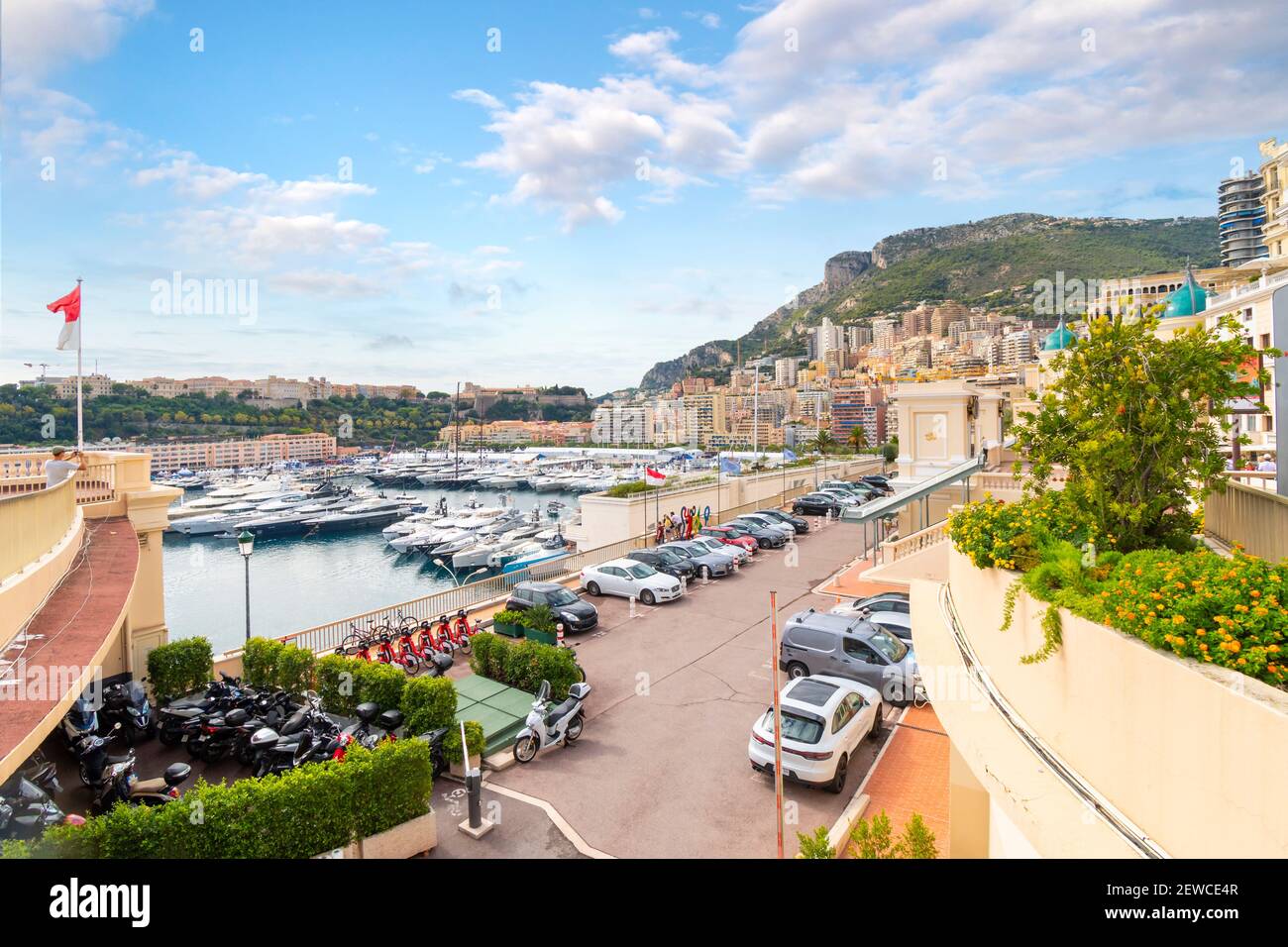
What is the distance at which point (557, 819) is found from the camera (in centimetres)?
854

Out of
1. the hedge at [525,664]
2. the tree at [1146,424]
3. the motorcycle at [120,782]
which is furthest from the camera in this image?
the hedge at [525,664]

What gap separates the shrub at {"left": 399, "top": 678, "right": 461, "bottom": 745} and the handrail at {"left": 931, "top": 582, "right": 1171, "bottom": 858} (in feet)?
22.7

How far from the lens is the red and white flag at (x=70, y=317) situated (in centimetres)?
1358

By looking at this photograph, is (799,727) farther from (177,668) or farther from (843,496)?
(843,496)

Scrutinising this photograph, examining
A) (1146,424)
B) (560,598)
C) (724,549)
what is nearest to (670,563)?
(724,549)

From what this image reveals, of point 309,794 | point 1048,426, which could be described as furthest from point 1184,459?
point 309,794

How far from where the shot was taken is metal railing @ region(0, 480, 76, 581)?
22.6 ft

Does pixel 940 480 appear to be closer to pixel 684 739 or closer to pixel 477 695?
pixel 684 739

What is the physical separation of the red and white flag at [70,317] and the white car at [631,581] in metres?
13.1

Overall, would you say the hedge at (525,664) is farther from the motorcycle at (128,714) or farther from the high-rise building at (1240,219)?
the high-rise building at (1240,219)

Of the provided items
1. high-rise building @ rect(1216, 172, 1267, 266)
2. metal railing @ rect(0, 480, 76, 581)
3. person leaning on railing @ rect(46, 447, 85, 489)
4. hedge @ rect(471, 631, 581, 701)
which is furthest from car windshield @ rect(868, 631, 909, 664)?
high-rise building @ rect(1216, 172, 1267, 266)

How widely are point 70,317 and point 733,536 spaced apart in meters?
20.0

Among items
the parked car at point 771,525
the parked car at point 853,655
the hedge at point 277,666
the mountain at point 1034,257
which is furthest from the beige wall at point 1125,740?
the mountain at point 1034,257
